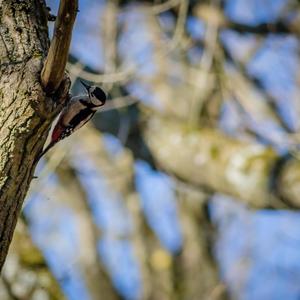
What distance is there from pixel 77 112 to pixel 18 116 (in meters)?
0.58

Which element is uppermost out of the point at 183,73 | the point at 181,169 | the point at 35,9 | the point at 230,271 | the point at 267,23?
the point at 35,9

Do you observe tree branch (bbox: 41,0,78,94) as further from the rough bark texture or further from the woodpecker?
the woodpecker

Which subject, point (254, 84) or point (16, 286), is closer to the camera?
point (16, 286)

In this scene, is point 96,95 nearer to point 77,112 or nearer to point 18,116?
point 77,112

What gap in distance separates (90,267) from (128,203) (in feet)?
3.51

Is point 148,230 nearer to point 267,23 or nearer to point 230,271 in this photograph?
point 230,271

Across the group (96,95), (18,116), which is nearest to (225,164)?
(96,95)

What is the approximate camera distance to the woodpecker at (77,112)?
2.42 meters

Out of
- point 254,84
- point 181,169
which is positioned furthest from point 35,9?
point 254,84

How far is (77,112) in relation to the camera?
7.98ft

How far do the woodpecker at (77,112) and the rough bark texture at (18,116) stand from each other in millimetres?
477

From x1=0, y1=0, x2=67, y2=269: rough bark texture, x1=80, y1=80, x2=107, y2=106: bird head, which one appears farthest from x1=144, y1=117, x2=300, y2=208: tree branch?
x1=0, y1=0, x2=67, y2=269: rough bark texture

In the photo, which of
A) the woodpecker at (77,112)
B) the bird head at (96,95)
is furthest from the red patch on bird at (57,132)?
the bird head at (96,95)

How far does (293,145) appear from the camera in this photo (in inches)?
151
